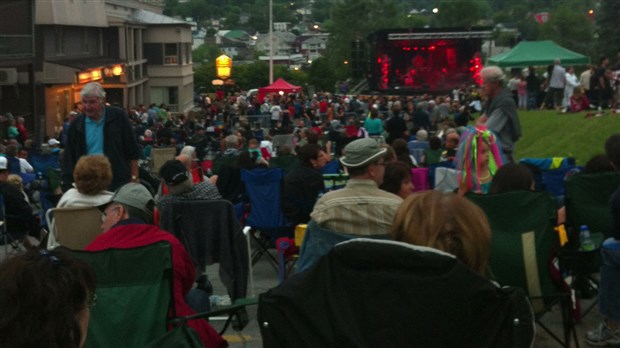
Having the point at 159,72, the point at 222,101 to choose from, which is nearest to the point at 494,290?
the point at 222,101

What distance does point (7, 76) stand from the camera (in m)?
36.8

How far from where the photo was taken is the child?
9148mm

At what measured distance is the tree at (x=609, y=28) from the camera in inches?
3930

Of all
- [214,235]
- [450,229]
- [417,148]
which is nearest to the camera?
[450,229]

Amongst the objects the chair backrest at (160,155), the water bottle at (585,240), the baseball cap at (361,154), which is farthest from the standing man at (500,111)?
the chair backrest at (160,155)

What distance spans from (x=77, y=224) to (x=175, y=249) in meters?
1.91

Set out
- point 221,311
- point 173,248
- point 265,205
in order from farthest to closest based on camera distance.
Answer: point 265,205 < point 173,248 < point 221,311

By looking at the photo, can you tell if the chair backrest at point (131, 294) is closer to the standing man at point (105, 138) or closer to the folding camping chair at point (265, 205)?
the standing man at point (105, 138)

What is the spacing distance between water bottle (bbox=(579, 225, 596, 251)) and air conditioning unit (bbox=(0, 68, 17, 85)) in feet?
102

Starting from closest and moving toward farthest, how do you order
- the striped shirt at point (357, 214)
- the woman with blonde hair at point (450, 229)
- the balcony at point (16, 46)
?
1. the woman with blonde hair at point (450, 229)
2. the striped shirt at point (357, 214)
3. the balcony at point (16, 46)

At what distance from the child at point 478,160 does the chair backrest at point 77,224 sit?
304 centimetres

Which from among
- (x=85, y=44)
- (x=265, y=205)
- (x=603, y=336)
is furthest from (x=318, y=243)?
(x=85, y=44)

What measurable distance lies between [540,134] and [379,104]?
18596 millimetres

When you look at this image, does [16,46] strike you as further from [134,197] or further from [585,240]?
[134,197]
